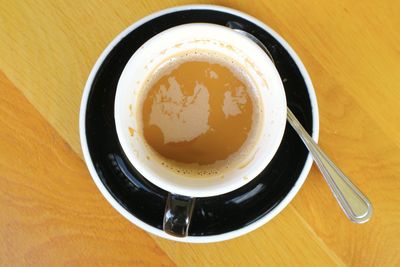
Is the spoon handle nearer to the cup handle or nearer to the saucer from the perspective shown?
the saucer

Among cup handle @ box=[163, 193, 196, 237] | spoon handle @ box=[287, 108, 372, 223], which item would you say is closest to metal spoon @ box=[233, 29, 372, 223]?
spoon handle @ box=[287, 108, 372, 223]

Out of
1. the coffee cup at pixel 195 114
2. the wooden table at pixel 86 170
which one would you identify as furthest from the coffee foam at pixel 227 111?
the wooden table at pixel 86 170

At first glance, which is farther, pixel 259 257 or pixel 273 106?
pixel 259 257

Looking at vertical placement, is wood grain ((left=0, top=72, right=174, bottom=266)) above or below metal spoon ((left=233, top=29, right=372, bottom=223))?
above

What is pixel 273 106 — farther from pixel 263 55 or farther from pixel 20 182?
pixel 20 182

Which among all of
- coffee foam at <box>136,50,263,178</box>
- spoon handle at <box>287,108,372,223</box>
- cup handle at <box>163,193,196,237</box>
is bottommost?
spoon handle at <box>287,108,372,223</box>

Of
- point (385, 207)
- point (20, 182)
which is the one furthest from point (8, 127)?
point (385, 207)

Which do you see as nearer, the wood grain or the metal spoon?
the metal spoon
